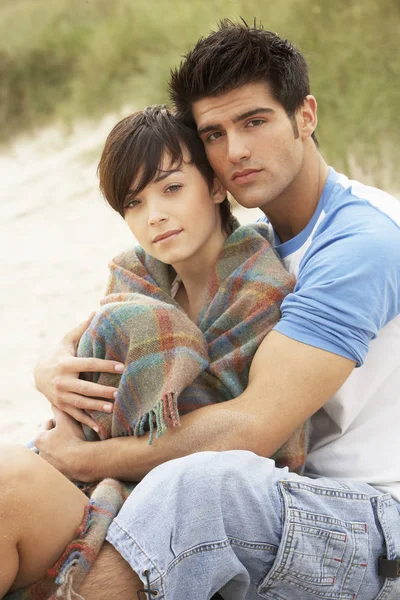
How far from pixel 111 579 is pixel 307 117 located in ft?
5.83

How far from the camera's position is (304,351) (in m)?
2.41

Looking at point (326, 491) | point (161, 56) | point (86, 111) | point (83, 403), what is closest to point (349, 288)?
point (326, 491)

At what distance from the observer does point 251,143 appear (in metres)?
2.94

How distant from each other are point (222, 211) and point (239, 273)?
1.11 ft

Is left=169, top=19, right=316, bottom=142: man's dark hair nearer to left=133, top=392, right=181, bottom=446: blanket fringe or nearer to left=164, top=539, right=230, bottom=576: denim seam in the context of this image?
left=133, top=392, right=181, bottom=446: blanket fringe

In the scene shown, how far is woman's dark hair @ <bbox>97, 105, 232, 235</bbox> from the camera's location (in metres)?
2.80

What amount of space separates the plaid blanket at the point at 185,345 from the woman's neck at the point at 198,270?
86 millimetres

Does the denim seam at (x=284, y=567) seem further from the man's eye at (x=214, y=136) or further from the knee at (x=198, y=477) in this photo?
the man's eye at (x=214, y=136)

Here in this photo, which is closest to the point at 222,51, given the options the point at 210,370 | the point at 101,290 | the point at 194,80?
the point at 194,80

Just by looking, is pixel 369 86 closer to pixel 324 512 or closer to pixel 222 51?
pixel 222 51

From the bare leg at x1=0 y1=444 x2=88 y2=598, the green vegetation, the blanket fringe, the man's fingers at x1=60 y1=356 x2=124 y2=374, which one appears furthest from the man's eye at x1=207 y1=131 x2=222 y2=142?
the green vegetation

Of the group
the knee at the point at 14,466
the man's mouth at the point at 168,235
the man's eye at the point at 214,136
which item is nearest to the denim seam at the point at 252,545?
the knee at the point at 14,466

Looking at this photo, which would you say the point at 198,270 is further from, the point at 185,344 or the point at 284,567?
the point at 284,567

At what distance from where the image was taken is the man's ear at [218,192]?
2.97 metres
